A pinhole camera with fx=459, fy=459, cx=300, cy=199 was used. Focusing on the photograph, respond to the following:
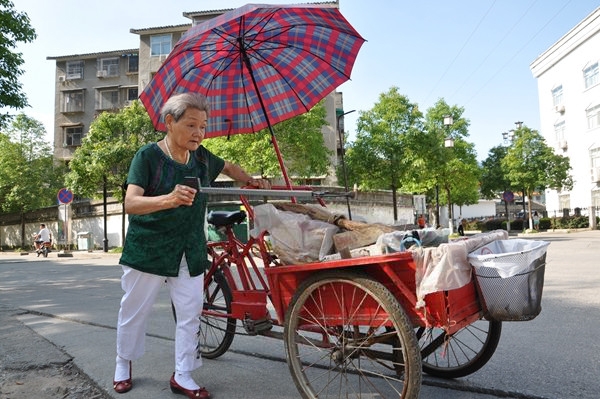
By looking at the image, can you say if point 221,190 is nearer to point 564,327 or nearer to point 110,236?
point 564,327

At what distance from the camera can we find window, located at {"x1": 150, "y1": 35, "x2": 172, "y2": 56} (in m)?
38.4

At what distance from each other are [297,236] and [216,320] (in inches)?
54.1

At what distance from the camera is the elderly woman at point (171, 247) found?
2.79 m

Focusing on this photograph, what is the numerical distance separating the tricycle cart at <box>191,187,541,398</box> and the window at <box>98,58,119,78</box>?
42.8m

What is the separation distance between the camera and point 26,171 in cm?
→ 3288

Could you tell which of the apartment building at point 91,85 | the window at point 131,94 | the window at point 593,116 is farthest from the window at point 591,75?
the window at point 131,94

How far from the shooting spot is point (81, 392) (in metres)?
3.06

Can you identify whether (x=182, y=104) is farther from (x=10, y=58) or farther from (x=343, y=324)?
(x=10, y=58)

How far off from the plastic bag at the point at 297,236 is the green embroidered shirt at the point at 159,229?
52 cm

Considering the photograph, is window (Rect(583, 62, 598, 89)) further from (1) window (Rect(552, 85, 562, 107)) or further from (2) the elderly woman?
(2) the elderly woman

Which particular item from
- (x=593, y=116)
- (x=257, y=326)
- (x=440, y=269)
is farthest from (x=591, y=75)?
(x=440, y=269)

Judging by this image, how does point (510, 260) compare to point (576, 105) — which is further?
point (576, 105)

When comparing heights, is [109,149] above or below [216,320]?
above

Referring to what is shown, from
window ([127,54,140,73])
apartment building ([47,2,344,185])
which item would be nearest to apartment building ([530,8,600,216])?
apartment building ([47,2,344,185])
